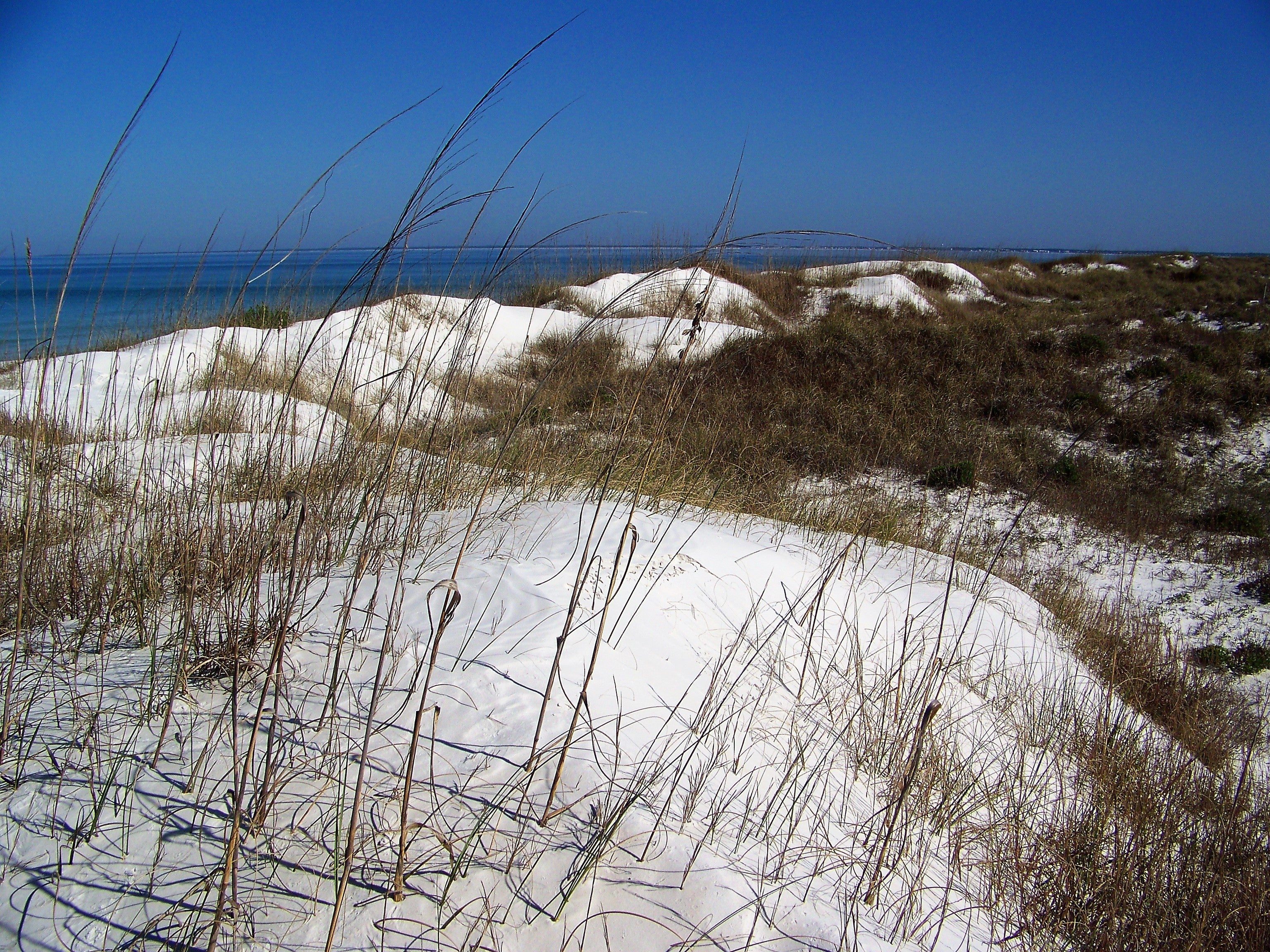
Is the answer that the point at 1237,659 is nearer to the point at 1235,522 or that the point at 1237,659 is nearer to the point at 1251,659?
the point at 1251,659

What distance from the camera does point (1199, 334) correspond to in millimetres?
11125

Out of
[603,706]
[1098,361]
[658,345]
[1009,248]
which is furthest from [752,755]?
[1009,248]

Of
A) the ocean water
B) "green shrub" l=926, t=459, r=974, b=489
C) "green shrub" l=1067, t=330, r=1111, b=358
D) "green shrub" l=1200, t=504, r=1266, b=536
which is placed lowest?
"green shrub" l=1200, t=504, r=1266, b=536

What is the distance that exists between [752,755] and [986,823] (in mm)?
759

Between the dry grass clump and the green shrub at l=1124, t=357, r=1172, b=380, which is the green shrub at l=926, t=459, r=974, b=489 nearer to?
the dry grass clump

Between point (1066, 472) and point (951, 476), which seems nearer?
point (951, 476)

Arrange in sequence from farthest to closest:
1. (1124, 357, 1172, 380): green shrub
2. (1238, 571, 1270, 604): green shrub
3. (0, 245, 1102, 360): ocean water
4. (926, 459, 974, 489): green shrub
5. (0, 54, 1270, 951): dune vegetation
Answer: (1124, 357, 1172, 380): green shrub → (926, 459, 974, 489): green shrub → (1238, 571, 1270, 604): green shrub → (0, 245, 1102, 360): ocean water → (0, 54, 1270, 951): dune vegetation

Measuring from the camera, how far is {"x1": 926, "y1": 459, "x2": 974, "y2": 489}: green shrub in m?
7.29

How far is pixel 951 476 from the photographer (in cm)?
742

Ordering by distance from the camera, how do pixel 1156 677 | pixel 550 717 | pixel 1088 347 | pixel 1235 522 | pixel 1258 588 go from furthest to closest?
pixel 1088 347
pixel 1235 522
pixel 1258 588
pixel 1156 677
pixel 550 717

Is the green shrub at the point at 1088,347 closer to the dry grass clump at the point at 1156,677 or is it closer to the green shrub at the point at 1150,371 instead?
the green shrub at the point at 1150,371

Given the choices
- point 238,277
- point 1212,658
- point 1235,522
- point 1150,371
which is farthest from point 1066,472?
point 238,277

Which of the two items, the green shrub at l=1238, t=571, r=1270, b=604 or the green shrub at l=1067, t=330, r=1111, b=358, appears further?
the green shrub at l=1067, t=330, r=1111, b=358

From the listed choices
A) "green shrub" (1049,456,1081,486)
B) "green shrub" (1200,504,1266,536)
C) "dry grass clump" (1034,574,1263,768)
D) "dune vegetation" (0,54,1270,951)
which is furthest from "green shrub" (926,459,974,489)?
"dune vegetation" (0,54,1270,951)
